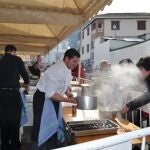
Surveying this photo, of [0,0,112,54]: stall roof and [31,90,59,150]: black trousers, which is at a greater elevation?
[0,0,112,54]: stall roof

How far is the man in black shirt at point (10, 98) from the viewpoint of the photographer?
4.38 meters

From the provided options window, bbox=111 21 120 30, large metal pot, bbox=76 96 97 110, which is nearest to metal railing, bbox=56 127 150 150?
large metal pot, bbox=76 96 97 110

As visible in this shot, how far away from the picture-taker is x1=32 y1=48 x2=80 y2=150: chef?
10.9 ft

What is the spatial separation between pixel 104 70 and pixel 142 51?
10689 mm

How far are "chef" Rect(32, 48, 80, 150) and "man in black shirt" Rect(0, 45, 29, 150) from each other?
1053 mm

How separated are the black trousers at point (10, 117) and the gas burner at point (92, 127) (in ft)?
5.56

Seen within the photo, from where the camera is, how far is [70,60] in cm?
335

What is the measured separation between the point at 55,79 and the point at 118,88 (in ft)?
3.54

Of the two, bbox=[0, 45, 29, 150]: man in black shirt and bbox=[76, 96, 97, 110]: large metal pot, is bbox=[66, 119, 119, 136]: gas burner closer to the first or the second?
bbox=[76, 96, 97, 110]: large metal pot

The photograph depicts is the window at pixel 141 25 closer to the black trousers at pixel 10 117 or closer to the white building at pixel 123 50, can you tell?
the white building at pixel 123 50

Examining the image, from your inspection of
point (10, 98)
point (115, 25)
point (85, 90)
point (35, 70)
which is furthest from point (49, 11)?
point (115, 25)

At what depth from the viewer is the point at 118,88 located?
13.3 feet

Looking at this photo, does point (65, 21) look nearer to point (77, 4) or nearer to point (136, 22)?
point (77, 4)

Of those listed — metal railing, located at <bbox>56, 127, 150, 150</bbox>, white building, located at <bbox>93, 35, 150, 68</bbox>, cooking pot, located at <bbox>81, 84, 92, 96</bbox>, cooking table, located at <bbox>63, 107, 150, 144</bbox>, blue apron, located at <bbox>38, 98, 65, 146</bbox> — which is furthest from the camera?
white building, located at <bbox>93, 35, 150, 68</bbox>
